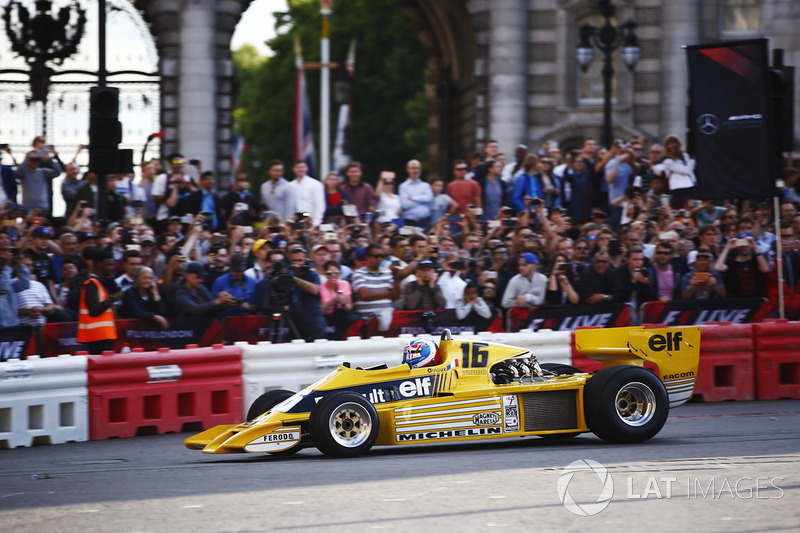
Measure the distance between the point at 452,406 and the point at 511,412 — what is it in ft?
1.72

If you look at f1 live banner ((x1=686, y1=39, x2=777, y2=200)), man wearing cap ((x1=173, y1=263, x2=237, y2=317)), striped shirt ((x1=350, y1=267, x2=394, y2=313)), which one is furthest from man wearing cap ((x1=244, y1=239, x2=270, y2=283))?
f1 live banner ((x1=686, y1=39, x2=777, y2=200))

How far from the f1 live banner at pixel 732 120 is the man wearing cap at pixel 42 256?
7.97 m

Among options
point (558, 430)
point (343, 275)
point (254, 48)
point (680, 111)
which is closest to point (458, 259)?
point (343, 275)

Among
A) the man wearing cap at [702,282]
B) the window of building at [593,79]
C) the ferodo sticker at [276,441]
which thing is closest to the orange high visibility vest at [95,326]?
the ferodo sticker at [276,441]

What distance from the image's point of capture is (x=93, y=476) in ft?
32.7

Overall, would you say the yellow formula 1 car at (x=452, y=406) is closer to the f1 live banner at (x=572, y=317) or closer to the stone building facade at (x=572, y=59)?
the f1 live banner at (x=572, y=317)

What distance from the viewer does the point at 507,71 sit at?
1085 inches

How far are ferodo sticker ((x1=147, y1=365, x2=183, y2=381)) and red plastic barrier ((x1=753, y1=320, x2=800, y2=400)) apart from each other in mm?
6605

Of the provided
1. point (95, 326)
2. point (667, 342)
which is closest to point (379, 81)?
point (95, 326)

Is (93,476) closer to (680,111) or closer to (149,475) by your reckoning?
(149,475)

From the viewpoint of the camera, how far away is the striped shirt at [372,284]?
14.9m

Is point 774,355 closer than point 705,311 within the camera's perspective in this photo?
Yes

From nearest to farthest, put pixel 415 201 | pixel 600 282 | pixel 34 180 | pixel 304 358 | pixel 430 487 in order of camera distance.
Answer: pixel 430 487 < pixel 304 358 < pixel 600 282 < pixel 34 180 < pixel 415 201

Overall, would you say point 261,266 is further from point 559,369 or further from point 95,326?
point 559,369
